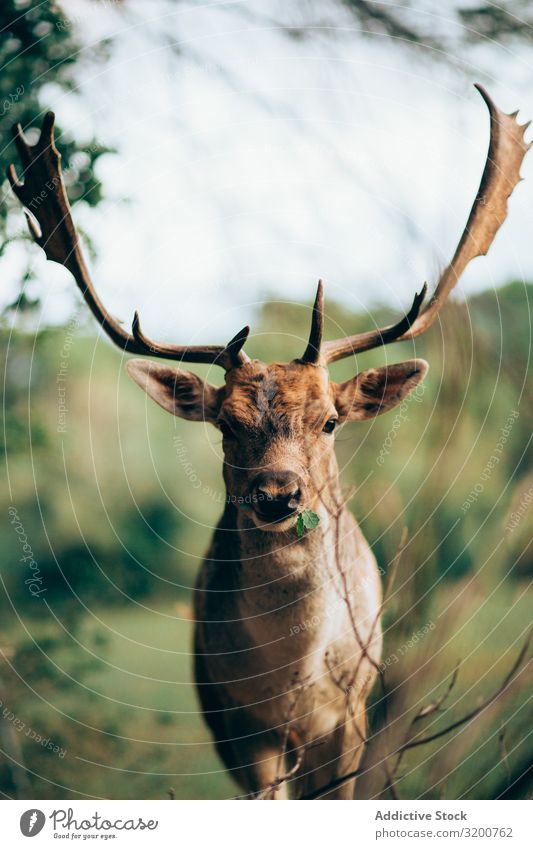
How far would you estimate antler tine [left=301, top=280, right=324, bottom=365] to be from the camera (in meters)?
4.23

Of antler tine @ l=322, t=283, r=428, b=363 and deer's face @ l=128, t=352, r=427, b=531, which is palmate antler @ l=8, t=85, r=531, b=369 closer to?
antler tine @ l=322, t=283, r=428, b=363

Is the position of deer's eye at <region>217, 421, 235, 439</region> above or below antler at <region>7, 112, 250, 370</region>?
below

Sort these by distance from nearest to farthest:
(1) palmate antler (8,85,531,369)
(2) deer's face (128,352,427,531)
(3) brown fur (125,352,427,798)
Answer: (2) deer's face (128,352,427,531), (3) brown fur (125,352,427,798), (1) palmate antler (8,85,531,369)

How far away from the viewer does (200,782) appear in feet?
24.2

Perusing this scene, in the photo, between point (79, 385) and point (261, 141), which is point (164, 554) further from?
point (261, 141)

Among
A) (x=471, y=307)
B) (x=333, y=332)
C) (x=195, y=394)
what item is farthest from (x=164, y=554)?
(x=195, y=394)

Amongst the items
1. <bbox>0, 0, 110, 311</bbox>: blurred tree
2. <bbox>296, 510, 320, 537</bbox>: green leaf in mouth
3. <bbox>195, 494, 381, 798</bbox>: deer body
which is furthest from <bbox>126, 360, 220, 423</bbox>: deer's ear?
<bbox>0, 0, 110, 311</bbox>: blurred tree

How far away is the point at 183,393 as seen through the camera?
4742 millimetres

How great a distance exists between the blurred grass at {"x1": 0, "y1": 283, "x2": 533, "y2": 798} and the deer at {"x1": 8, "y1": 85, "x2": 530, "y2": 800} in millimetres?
430

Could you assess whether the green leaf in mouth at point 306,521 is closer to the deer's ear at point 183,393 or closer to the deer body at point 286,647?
the deer body at point 286,647

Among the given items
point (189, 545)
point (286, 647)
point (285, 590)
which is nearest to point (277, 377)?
point (285, 590)

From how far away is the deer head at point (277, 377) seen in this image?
14.0 ft

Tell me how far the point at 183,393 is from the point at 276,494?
1.00 meters

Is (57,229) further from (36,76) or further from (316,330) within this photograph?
(316,330)
